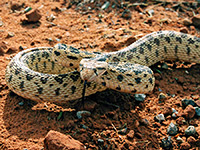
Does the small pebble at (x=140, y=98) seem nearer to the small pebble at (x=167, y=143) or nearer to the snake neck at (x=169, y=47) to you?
the small pebble at (x=167, y=143)

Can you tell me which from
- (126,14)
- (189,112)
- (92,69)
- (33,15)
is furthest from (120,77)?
(33,15)

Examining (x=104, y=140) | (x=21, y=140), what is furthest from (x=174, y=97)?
(x=21, y=140)

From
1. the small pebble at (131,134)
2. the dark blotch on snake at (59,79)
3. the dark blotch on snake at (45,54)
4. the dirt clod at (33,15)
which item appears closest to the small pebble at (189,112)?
the small pebble at (131,134)

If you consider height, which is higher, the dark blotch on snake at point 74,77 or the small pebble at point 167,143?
the dark blotch on snake at point 74,77

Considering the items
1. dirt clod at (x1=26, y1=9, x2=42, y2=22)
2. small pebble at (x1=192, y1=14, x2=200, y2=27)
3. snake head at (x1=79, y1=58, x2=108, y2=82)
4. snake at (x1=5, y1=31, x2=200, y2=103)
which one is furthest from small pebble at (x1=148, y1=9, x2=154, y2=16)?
snake head at (x1=79, y1=58, x2=108, y2=82)

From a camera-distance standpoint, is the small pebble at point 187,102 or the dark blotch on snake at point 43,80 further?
the small pebble at point 187,102

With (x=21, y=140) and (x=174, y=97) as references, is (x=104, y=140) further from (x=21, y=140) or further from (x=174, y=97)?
(x=174, y=97)

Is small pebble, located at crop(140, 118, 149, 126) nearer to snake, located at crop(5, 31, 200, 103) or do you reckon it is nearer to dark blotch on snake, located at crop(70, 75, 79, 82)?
snake, located at crop(5, 31, 200, 103)
